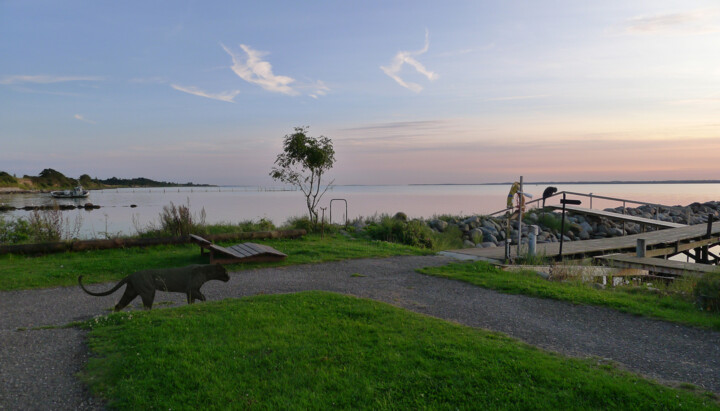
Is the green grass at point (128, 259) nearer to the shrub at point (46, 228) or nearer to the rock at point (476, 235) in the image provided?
the shrub at point (46, 228)

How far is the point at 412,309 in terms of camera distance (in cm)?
597

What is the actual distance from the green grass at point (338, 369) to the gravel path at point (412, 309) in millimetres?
304

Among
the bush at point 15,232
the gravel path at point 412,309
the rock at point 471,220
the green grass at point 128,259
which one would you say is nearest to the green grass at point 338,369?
the gravel path at point 412,309

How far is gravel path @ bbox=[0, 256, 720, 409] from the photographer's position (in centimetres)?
364

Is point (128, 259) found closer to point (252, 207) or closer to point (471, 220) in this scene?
point (471, 220)

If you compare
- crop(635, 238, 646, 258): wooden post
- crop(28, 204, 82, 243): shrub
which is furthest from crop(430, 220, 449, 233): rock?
crop(28, 204, 82, 243): shrub

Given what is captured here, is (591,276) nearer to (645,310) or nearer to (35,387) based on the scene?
(645,310)

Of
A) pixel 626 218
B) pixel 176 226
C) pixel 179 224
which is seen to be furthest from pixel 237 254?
pixel 626 218

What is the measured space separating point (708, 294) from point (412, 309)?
4.19 m

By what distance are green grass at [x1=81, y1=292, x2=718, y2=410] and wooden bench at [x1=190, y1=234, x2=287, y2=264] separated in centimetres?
408

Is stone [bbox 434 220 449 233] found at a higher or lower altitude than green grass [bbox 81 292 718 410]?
higher

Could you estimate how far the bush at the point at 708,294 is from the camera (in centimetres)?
599

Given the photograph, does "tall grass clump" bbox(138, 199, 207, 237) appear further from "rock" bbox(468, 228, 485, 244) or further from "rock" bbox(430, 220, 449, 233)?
"rock" bbox(468, 228, 485, 244)

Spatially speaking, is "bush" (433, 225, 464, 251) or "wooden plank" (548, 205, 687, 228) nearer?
"bush" (433, 225, 464, 251)
